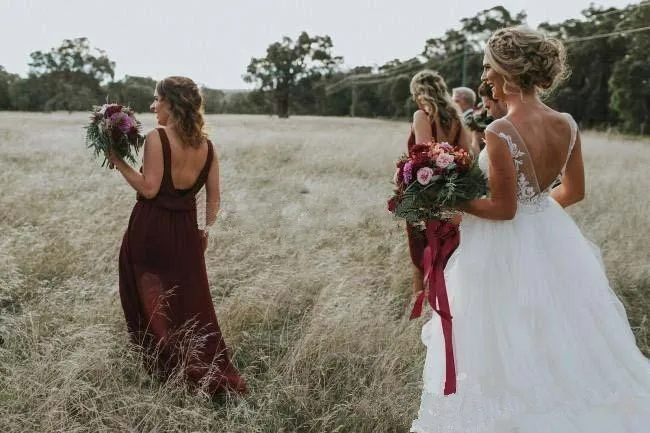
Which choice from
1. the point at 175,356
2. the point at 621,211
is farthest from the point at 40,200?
the point at 621,211

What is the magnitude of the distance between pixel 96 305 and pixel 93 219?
8.91 feet

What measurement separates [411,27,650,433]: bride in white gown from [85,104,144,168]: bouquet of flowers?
7.11ft

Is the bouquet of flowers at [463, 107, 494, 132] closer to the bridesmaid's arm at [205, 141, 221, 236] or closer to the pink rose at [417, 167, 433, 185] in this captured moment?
the bridesmaid's arm at [205, 141, 221, 236]

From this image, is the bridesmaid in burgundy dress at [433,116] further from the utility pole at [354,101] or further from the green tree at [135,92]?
the utility pole at [354,101]

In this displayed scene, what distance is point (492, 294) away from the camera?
9.36 feet

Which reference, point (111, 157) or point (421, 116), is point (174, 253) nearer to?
point (111, 157)

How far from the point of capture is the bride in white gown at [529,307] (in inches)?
106

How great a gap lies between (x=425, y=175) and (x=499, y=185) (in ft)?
1.15

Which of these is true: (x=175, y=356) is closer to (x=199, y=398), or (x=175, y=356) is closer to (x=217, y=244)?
(x=199, y=398)

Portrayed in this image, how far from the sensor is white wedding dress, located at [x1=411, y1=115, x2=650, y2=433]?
2.72 metres

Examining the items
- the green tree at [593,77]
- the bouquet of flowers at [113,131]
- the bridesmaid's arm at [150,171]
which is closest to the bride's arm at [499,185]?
the bridesmaid's arm at [150,171]

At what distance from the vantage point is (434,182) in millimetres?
2828

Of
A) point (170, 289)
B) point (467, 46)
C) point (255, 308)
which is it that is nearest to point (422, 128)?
point (255, 308)

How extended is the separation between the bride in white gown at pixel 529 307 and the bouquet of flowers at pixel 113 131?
2168mm
